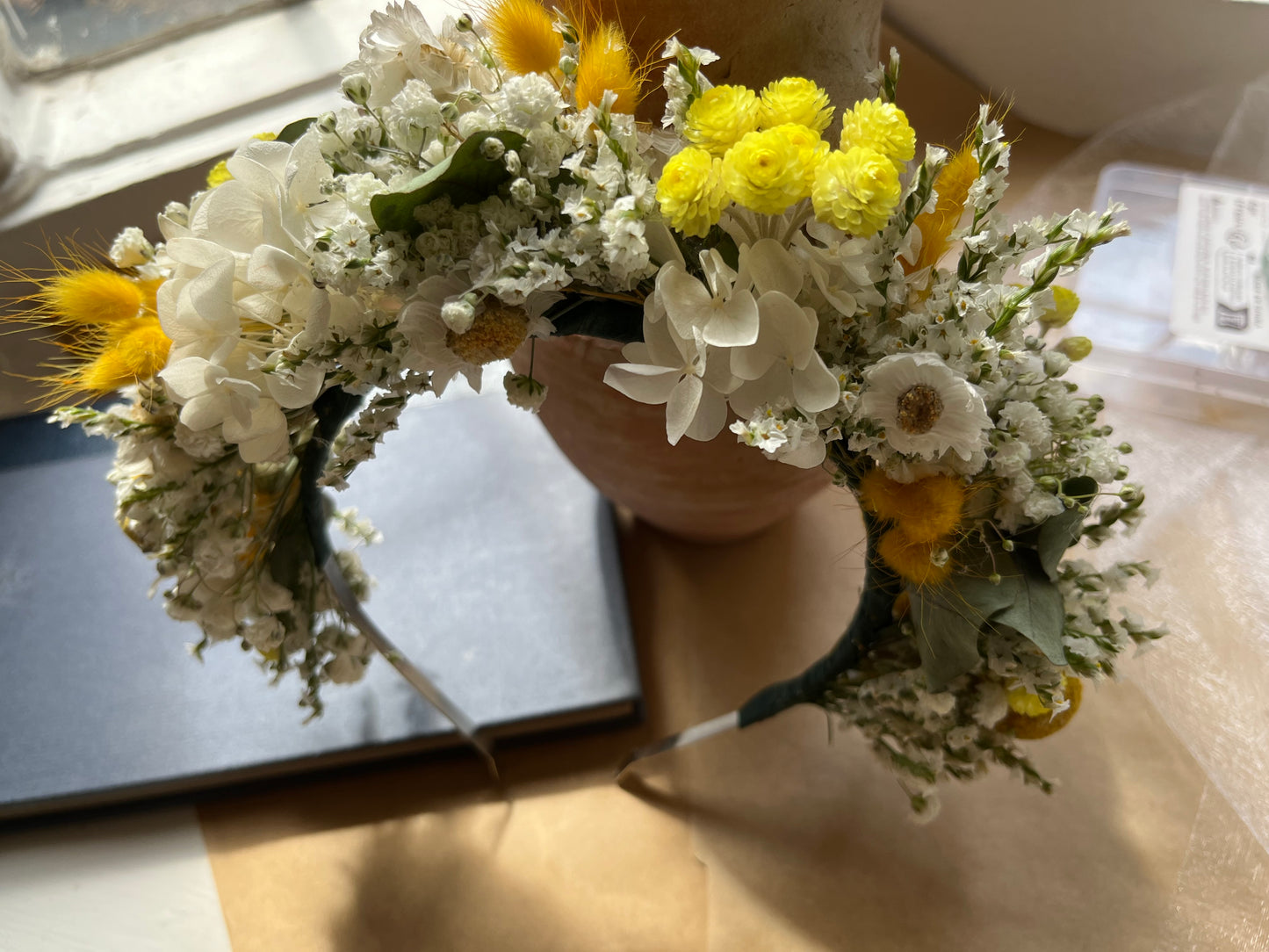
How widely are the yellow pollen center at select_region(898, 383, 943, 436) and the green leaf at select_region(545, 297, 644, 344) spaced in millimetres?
153

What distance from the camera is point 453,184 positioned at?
46cm

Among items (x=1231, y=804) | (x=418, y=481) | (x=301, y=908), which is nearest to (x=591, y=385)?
(x=418, y=481)

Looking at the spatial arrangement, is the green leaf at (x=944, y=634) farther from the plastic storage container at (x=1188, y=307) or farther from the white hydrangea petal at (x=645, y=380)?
the plastic storage container at (x=1188, y=307)

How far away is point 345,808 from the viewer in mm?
917

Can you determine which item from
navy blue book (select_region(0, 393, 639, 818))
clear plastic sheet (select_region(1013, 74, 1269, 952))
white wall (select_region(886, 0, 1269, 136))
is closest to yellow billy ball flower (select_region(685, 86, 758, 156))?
navy blue book (select_region(0, 393, 639, 818))

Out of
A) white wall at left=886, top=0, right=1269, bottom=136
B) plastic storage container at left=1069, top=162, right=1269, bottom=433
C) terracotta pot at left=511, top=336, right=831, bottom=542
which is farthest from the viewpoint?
white wall at left=886, top=0, right=1269, bottom=136

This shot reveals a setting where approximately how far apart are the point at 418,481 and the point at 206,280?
2.06 ft

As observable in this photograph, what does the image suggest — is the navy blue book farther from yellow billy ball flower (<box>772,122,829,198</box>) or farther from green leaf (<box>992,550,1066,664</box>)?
yellow billy ball flower (<box>772,122,829,198</box>)

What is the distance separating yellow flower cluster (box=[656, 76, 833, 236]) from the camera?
1.39 ft

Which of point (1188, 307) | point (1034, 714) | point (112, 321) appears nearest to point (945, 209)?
point (1034, 714)

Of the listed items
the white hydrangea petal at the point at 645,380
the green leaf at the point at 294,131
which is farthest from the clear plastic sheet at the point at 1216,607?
the green leaf at the point at 294,131

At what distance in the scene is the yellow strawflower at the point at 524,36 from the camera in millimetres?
505

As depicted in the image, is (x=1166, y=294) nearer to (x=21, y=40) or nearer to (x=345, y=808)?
(x=345, y=808)

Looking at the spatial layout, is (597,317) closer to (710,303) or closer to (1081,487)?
(710,303)
